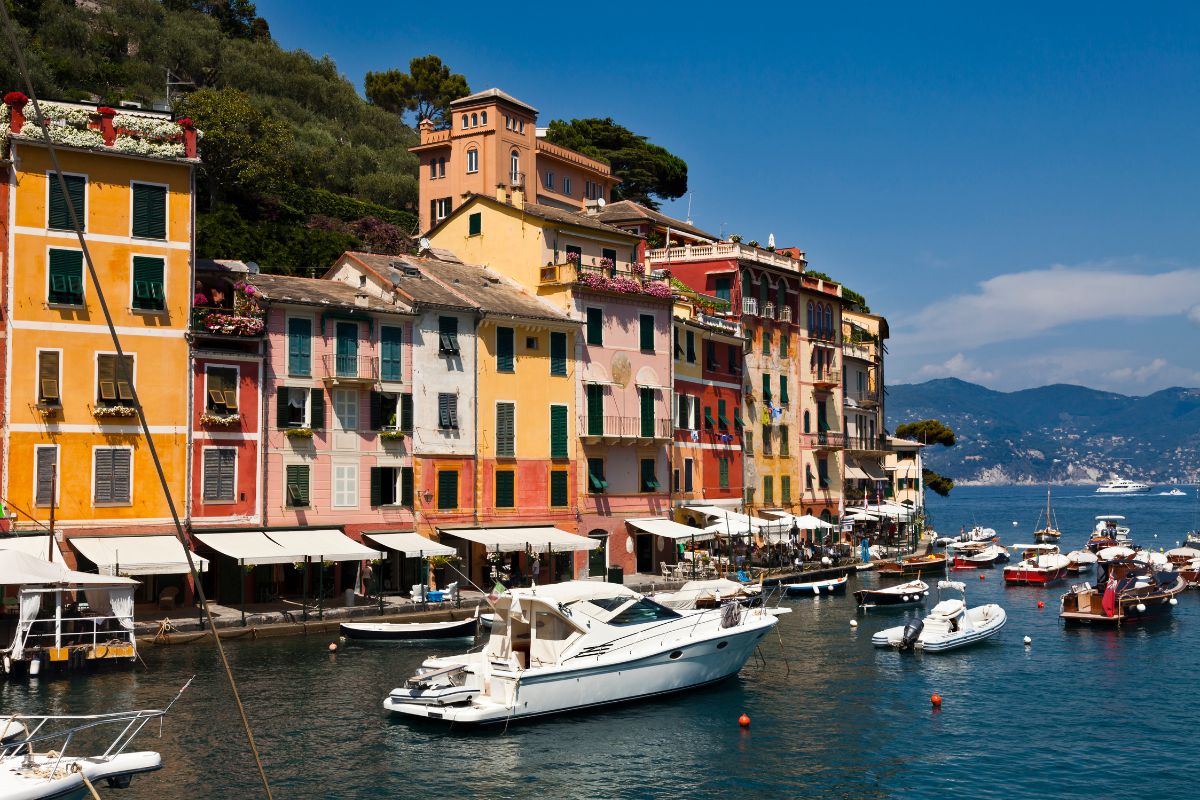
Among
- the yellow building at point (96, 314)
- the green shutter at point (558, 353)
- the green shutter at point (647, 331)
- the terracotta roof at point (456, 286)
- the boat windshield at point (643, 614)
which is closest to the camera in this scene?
the boat windshield at point (643, 614)

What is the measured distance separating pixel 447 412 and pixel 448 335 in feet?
11.9

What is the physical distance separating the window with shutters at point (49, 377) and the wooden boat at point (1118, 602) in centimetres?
4367

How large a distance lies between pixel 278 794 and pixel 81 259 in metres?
27.9

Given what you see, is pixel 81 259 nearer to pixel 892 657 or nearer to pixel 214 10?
pixel 892 657

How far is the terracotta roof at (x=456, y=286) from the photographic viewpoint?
5581cm

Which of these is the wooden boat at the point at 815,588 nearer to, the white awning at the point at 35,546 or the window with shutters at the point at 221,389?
the window with shutters at the point at 221,389

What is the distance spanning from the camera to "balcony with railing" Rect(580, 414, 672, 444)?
60938mm

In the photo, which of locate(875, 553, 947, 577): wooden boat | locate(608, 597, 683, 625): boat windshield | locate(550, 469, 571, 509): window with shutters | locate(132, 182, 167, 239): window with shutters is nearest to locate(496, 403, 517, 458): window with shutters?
locate(550, 469, 571, 509): window with shutters

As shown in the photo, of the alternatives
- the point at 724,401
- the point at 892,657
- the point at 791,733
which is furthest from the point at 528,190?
the point at 791,733

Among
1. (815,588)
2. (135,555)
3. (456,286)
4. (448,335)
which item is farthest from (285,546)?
(815,588)

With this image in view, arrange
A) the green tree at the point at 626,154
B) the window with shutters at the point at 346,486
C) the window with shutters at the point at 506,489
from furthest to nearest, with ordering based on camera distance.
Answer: the green tree at the point at 626,154 < the window with shutters at the point at 506,489 < the window with shutters at the point at 346,486

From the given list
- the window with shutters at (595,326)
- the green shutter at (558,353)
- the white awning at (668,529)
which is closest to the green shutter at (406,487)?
→ the green shutter at (558,353)

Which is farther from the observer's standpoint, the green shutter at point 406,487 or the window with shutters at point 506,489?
the window with shutters at point 506,489

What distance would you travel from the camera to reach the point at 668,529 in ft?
205
